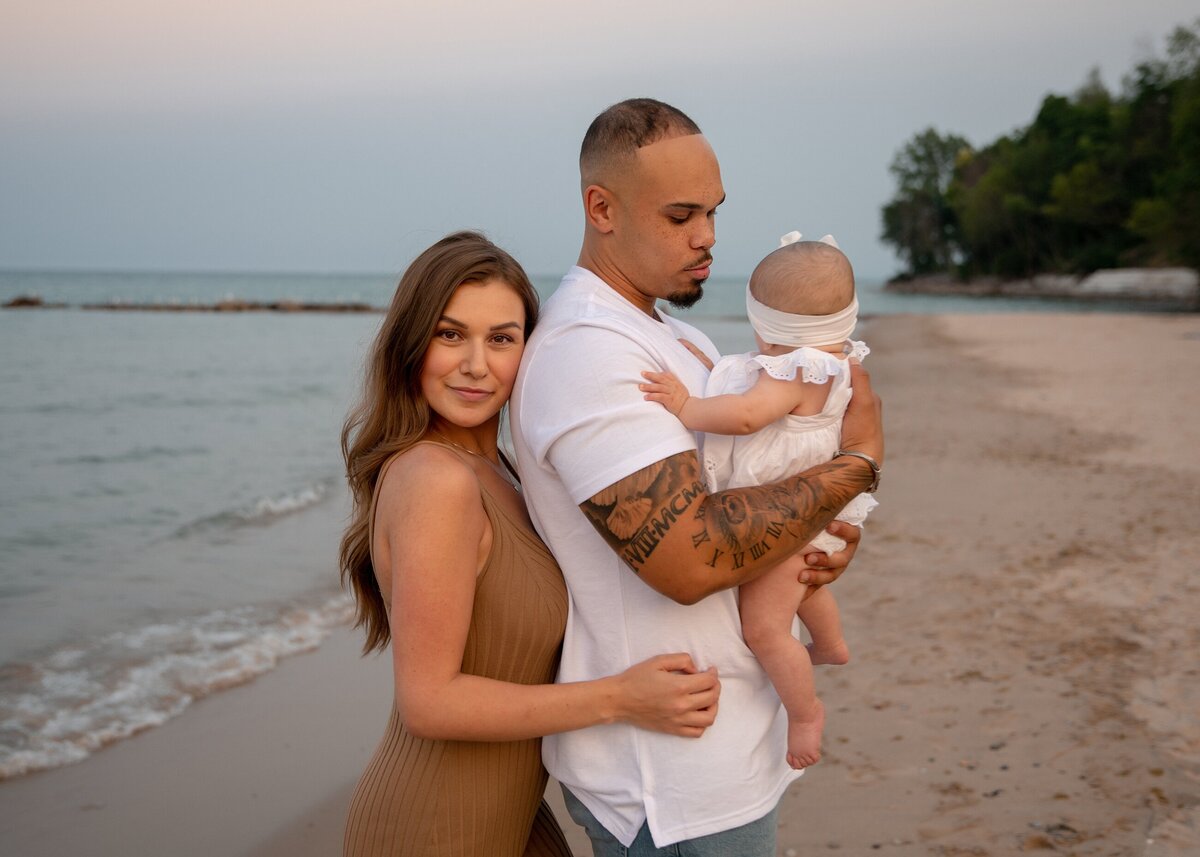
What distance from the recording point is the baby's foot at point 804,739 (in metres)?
2.19

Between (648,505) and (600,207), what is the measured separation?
79 cm

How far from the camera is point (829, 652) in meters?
2.51

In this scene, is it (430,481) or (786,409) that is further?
(786,409)

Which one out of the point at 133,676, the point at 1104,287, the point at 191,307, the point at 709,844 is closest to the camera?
the point at 709,844

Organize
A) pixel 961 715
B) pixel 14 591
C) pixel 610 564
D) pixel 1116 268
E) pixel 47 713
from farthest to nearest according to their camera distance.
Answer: pixel 1116 268, pixel 14 591, pixel 47 713, pixel 961 715, pixel 610 564

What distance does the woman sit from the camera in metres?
1.90

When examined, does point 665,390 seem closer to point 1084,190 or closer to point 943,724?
point 943,724

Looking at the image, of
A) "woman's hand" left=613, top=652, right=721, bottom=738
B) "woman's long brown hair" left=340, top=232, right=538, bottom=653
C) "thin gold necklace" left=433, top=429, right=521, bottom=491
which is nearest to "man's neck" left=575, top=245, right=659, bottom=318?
"woman's long brown hair" left=340, top=232, right=538, bottom=653

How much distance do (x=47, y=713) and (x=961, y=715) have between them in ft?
15.8

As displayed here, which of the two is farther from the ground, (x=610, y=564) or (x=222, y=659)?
(x=610, y=564)

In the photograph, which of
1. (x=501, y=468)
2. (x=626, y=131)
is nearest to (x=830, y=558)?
(x=501, y=468)

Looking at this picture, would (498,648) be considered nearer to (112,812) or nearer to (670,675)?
(670,675)

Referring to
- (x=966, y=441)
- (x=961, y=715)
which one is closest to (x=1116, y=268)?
(x=966, y=441)

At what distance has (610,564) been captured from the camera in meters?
2.01
